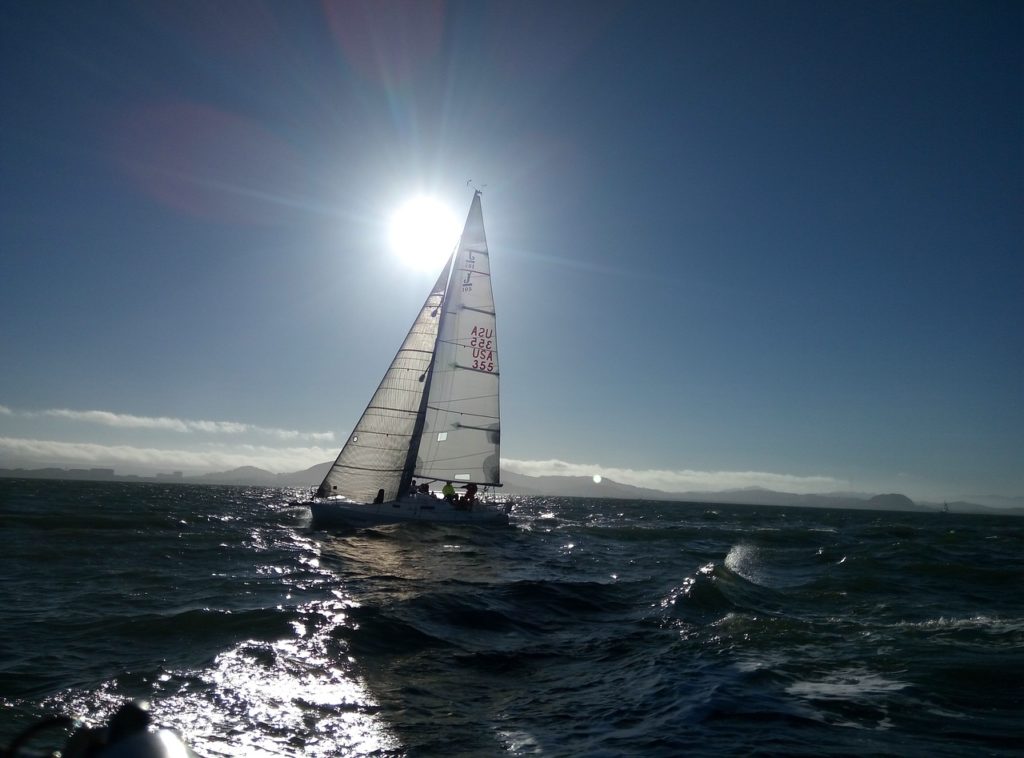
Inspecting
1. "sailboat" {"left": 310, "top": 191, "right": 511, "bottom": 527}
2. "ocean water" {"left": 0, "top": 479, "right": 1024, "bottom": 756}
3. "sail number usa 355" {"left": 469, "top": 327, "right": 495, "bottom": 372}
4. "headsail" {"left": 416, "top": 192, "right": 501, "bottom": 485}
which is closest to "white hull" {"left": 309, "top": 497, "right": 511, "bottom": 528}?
"sailboat" {"left": 310, "top": 191, "right": 511, "bottom": 527}

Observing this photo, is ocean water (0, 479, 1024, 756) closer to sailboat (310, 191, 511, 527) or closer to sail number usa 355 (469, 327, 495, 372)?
sailboat (310, 191, 511, 527)

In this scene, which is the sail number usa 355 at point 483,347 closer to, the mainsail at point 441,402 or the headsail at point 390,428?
the mainsail at point 441,402

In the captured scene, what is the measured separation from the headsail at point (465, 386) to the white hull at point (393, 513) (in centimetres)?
287

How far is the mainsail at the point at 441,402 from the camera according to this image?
28.9 meters

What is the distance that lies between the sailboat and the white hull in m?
0.05

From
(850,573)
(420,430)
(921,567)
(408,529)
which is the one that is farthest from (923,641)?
(420,430)

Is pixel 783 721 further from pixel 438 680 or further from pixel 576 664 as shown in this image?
pixel 438 680

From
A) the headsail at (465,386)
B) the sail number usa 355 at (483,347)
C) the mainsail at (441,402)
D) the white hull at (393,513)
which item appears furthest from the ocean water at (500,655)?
the sail number usa 355 at (483,347)

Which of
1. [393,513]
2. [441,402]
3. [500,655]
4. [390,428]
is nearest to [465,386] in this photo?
[441,402]

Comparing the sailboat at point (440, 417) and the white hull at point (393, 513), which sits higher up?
the sailboat at point (440, 417)

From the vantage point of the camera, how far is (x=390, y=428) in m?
29.5

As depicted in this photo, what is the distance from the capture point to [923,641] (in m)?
10.3

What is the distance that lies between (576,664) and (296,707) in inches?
155

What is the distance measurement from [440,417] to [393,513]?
244 inches
